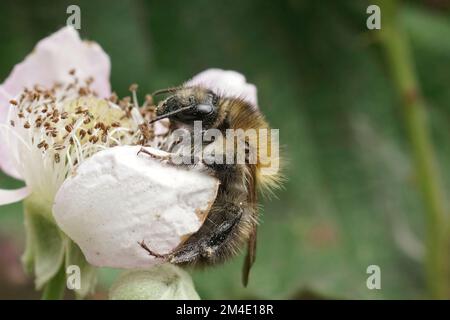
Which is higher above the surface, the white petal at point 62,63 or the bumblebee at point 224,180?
the white petal at point 62,63

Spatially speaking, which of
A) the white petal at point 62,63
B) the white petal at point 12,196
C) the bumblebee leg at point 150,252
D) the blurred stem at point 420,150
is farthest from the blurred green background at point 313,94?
the bumblebee leg at point 150,252

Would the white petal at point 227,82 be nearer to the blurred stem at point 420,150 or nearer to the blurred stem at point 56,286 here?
the blurred stem at point 56,286

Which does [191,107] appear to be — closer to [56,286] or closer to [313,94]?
[56,286]

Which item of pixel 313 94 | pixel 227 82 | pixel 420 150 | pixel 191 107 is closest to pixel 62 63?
pixel 227 82

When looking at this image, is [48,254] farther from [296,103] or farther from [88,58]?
[296,103]

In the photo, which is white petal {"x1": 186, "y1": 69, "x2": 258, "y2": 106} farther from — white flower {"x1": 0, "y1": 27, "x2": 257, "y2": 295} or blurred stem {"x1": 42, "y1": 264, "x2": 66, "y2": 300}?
blurred stem {"x1": 42, "y1": 264, "x2": 66, "y2": 300}

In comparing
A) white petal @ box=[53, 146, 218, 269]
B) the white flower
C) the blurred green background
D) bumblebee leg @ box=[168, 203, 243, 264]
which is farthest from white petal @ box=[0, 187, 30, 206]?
the blurred green background
